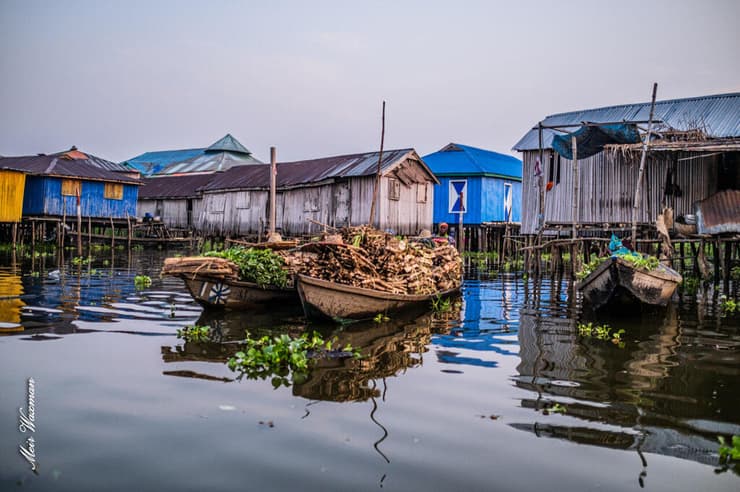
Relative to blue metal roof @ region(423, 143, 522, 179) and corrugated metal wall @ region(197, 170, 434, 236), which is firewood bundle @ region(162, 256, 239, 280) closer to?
corrugated metal wall @ region(197, 170, 434, 236)

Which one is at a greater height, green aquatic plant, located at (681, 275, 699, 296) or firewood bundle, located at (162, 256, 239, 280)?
firewood bundle, located at (162, 256, 239, 280)

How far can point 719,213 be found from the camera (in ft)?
55.8

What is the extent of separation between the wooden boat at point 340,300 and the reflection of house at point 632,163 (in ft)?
31.1

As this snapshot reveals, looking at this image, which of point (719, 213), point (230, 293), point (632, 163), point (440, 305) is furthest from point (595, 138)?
point (230, 293)

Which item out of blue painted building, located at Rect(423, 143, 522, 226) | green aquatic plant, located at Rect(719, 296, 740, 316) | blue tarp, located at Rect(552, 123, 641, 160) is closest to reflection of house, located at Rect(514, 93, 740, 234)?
blue tarp, located at Rect(552, 123, 641, 160)

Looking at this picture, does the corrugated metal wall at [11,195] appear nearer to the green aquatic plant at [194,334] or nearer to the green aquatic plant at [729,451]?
the green aquatic plant at [194,334]

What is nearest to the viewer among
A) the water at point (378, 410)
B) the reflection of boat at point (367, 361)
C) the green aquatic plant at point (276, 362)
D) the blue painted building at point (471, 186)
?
the water at point (378, 410)

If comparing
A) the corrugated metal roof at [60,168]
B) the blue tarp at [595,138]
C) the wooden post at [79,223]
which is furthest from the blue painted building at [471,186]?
the wooden post at [79,223]

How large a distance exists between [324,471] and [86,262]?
2178 cm

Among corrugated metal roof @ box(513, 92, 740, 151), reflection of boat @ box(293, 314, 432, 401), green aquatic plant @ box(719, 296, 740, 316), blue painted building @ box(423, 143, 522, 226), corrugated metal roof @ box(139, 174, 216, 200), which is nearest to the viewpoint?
reflection of boat @ box(293, 314, 432, 401)

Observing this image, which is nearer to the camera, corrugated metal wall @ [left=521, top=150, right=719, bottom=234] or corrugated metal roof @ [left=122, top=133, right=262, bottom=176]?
corrugated metal wall @ [left=521, top=150, right=719, bottom=234]

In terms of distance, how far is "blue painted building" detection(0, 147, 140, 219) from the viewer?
1289 inches

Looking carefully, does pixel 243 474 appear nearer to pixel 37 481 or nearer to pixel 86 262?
pixel 37 481

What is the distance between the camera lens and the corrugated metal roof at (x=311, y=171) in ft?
Answer: 91.8
